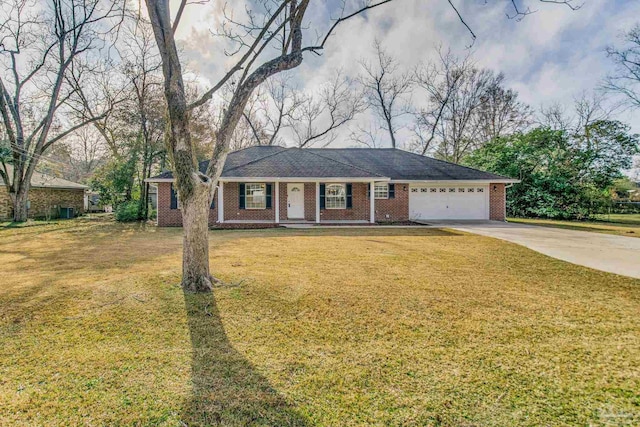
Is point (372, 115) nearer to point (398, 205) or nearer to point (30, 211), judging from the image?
point (398, 205)

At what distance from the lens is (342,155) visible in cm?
2030

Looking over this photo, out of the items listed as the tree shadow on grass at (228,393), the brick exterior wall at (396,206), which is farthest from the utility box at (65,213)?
the tree shadow on grass at (228,393)

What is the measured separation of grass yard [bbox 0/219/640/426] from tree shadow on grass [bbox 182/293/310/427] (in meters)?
0.01

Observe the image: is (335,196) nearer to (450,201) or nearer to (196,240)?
(450,201)

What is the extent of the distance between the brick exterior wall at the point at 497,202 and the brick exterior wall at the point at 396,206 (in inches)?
199

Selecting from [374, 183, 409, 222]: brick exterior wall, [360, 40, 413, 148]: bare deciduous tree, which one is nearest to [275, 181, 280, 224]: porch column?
[374, 183, 409, 222]: brick exterior wall

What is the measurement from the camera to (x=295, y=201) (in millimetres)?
16328

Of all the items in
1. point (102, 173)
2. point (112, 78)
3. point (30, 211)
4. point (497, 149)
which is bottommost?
point (30, 211)

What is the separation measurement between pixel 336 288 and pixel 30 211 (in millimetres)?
24149

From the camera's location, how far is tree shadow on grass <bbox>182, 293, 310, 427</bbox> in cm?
206

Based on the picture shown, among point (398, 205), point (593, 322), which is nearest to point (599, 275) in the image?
point (593, 322)

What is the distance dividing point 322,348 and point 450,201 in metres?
16.8

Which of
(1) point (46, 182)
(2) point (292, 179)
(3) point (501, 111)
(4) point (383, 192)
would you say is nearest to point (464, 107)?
(3) point (501, 111)

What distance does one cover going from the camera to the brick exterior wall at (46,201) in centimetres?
1872
